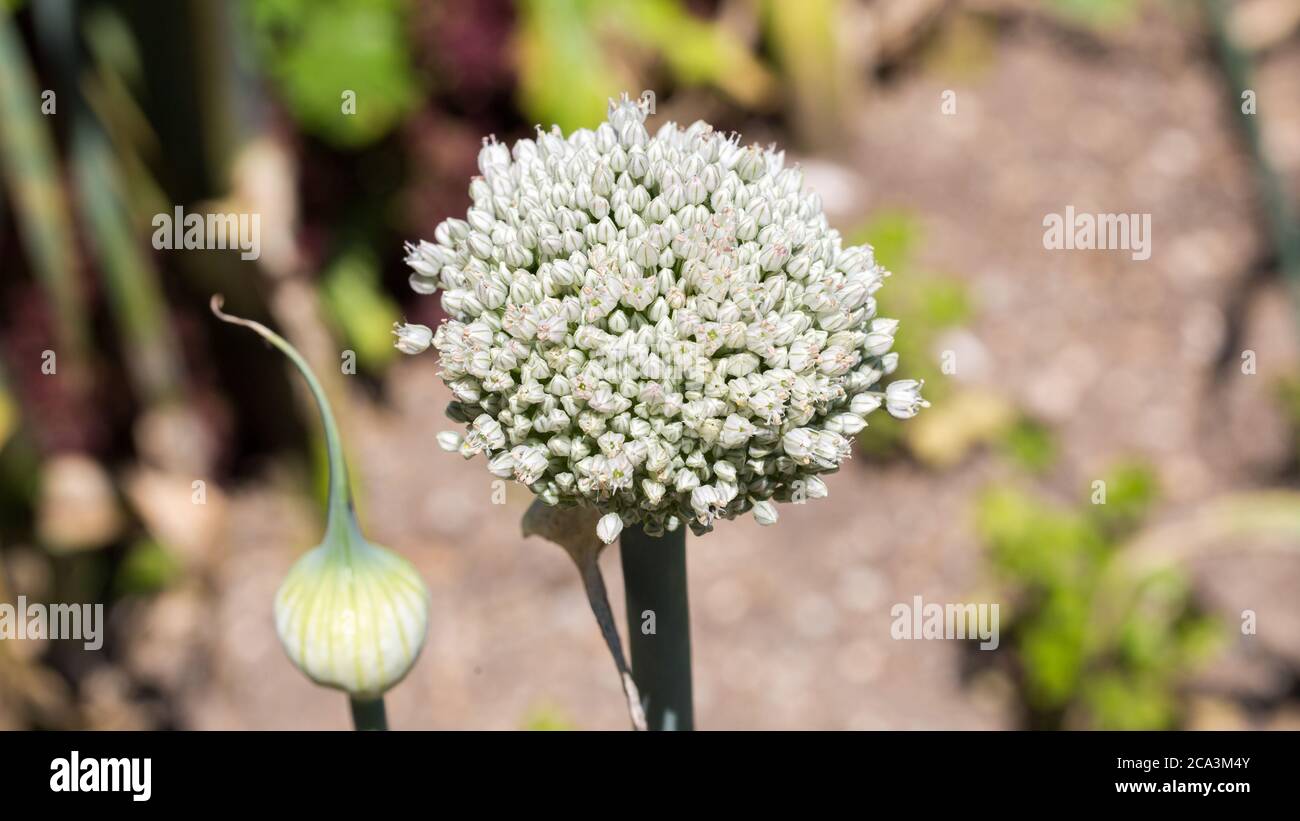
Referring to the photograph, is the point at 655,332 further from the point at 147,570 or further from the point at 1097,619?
the point at 147,570

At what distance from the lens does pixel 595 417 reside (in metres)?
0.84

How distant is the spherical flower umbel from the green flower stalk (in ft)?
0.38

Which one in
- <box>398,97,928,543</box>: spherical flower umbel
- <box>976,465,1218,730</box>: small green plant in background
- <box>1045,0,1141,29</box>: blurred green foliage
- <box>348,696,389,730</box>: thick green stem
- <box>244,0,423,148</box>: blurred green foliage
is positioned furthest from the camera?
<box>1045,0,1141,29</box>: blurred green foliage

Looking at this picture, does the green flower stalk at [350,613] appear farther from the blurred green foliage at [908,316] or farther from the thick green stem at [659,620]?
the blurred green foliage at [908,316]

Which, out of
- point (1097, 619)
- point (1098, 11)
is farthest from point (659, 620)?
point (1098, 11)

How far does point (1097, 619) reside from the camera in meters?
2.58

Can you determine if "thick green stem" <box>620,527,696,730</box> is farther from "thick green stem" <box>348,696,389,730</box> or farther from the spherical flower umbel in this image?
"thick green stem" <box>348,696,389,730</box>

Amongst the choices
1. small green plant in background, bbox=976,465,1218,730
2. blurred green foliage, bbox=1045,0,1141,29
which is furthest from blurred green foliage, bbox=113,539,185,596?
blurred green foliage, bbox=1045,0,1141,29

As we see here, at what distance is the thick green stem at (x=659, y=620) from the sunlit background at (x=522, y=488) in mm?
1614

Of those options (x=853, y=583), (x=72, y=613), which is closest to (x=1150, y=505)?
(x=853, y=583)

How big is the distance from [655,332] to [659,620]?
24 centimetres

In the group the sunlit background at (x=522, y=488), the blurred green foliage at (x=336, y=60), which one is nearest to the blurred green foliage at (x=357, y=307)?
the sunlit background at (x=522, y=488)

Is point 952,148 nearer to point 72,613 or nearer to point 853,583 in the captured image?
point 853,583

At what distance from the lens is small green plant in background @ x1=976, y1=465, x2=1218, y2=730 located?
2.53m
